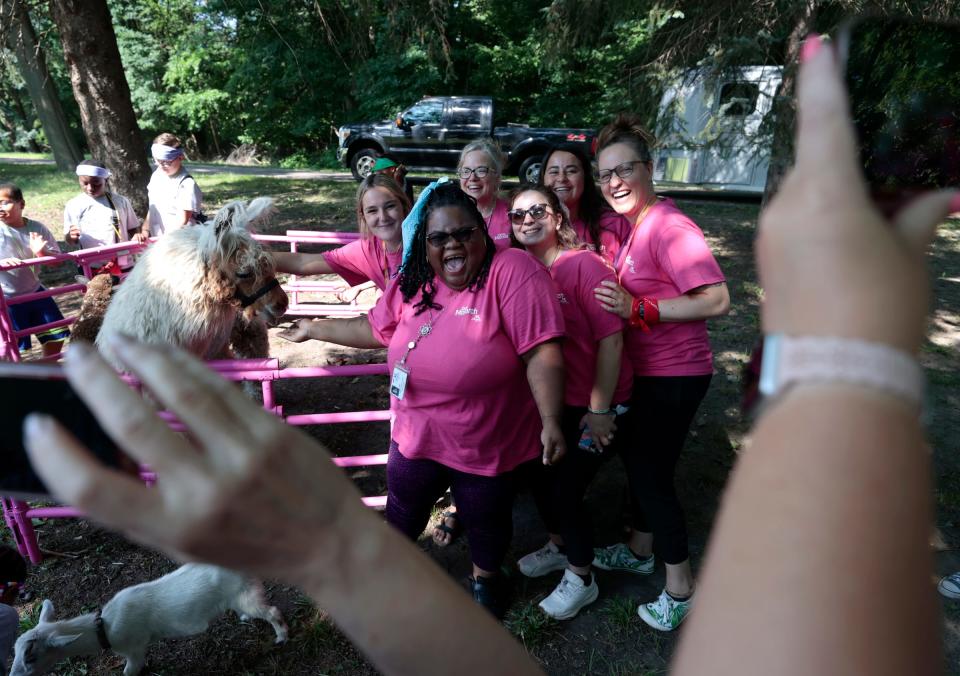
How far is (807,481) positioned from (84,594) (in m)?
3.89

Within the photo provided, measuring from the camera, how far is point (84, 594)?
10.1ft

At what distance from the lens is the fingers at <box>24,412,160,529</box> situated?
49 cm

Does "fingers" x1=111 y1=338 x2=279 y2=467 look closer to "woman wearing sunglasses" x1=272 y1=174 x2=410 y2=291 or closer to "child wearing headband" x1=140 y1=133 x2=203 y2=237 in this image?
"woman wearing sunglasses" x1=272 y1=174 x2=410 y2=291

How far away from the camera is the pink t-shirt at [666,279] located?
2409 millimetres

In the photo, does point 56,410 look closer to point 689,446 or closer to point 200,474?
point 200,474

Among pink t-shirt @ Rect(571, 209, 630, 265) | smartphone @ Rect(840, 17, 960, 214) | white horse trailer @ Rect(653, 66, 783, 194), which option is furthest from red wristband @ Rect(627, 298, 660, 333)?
white horse trailer @ Rect(653, 66, 783, 194)

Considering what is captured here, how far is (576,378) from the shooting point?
2.64 meters

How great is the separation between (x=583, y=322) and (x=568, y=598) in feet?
5.06

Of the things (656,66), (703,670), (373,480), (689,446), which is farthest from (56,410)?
(656,66)

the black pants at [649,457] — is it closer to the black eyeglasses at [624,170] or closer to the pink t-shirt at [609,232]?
the pink t-shirt at [609,232]

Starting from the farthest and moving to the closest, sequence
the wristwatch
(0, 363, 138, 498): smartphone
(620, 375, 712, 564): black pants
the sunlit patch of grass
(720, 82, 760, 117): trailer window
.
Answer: (720, 82, 760, 117): trailer window < the sunlit patch of grass < (620, 375, 712, 564): black pants < (0, 363, 138, 498): smartphone < the wristwatch

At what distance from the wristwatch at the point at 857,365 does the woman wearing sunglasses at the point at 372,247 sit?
290 centimetres

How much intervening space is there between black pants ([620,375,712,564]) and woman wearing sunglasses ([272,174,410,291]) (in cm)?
165

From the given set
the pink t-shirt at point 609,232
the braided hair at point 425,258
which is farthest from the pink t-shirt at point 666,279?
the braided hair at point 425,258
